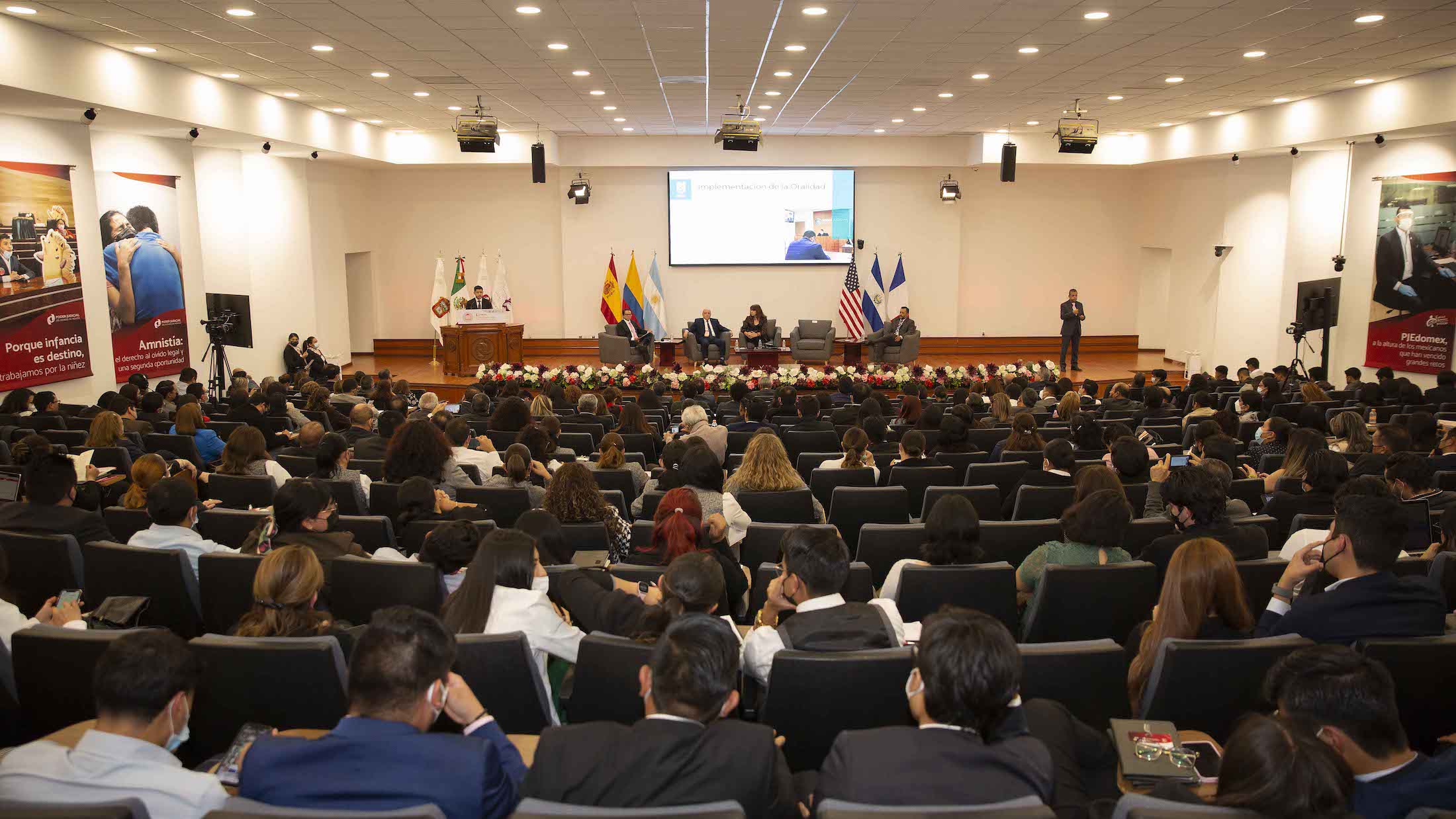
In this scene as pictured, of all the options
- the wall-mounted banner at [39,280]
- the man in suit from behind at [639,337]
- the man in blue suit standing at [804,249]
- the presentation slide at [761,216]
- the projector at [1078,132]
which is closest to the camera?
the wall-mounted banner at [39,280]

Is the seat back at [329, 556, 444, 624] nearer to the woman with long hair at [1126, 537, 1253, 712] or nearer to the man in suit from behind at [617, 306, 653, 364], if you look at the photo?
the woman with long hair at [1126, 537, 1253, 712]

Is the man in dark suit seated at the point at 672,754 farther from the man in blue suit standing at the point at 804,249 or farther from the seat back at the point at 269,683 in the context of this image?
the man in blue suit standing at the point at 804,249

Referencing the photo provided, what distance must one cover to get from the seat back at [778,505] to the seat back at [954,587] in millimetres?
1647

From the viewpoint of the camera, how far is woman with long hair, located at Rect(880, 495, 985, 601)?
409 cm

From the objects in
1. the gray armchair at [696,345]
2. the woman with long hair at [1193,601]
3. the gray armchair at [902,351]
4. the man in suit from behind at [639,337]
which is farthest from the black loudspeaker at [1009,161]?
the woman with long hair at [1193,601]

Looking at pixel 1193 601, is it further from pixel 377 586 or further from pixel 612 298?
pixel 612 298

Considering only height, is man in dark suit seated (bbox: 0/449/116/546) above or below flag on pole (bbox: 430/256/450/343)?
below

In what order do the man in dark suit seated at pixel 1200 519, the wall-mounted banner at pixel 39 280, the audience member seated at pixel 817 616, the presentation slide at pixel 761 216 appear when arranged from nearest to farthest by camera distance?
the audience member seated at pixel 817 616 < the man in dark suit seated at pixel 1200 519 < the wall-mounted banner at pixel 39 280 < the presentation slide at pixel 761 216

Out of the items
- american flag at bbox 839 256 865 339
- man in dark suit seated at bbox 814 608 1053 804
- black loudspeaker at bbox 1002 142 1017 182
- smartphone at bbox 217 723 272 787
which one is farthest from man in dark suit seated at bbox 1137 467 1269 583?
american flag at bbox 839 256 865 339

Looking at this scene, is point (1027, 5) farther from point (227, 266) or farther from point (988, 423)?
point (227, 266)

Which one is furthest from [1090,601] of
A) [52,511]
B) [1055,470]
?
[52,511]

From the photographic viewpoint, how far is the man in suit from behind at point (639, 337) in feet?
57.0

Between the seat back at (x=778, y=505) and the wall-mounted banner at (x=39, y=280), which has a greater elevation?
the wall-mounted banner at (x=39, y=280)

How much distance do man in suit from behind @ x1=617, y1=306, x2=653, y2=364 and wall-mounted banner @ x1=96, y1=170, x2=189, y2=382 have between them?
23.1 ft
